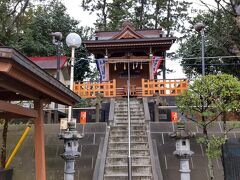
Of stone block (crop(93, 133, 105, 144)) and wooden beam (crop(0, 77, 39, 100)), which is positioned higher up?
wooden beam (crop(0, 77, 39, 100))

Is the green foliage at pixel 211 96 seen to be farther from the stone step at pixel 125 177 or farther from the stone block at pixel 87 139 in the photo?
the stone block at pixel 87 139

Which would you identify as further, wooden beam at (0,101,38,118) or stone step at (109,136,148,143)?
stone step at (109,136,148,143)

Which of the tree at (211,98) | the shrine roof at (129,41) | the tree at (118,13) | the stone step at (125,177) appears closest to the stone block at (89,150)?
the stone step at (125,177)

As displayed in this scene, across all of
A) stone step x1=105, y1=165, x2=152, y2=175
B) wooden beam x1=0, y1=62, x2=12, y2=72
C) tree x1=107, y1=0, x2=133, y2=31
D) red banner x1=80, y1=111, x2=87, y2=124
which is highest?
tree x1=107, y1=0, x2=133, y2=31

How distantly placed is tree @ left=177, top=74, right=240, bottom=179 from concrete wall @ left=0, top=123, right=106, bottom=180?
11.1ft

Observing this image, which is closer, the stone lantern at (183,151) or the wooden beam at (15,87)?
the wooden beam at (15,87)

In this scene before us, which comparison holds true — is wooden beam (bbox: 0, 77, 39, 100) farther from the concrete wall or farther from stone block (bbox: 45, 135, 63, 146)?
stone block (bbox: 45, 135, 63, 146)

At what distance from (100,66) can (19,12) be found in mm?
7339

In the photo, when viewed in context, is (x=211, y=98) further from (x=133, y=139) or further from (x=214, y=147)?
(x=133, y=139)

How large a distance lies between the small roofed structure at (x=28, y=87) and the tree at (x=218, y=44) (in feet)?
54.1

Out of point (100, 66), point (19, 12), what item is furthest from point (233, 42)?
point (19, 12)

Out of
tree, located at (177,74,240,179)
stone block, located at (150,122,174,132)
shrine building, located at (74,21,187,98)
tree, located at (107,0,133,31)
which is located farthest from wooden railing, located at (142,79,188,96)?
tree, located at (107,0,133,31)

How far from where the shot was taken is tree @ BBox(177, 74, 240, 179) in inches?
334

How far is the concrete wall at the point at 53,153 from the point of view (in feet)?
31.1
